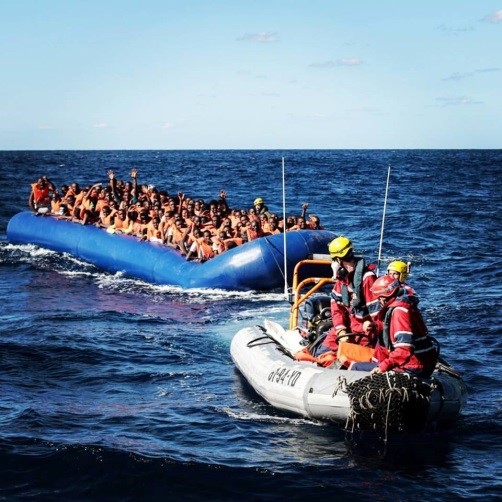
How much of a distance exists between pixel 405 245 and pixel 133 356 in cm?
1363

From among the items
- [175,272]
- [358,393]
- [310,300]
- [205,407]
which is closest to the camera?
[358,393]

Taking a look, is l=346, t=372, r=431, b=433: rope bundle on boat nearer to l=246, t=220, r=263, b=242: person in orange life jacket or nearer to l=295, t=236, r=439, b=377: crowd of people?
l=295, t=236, r=439, b=377: crowd of people

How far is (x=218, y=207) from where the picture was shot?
62.7 ft

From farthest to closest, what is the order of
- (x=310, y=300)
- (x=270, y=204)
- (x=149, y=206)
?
(x=270, y=204), (x=149, y=206), (x=310, y=300)

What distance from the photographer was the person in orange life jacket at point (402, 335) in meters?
8.34

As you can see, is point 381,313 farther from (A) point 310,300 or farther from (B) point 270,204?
(B) point 270,204

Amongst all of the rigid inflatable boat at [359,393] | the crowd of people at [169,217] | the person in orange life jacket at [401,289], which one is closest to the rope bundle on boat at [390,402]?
the rigid inflatable boat at [359,393]

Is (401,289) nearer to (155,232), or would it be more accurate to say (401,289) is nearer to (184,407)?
(184,407)

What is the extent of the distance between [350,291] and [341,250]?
0.48 m

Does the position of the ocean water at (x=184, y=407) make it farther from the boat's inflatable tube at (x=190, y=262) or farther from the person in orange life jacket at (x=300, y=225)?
the person in orange life jacket at (x=300, y=225)

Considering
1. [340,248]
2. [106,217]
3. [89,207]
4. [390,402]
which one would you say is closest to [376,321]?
[390,402]

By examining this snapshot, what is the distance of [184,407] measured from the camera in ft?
34.0

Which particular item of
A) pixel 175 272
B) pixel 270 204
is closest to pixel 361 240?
pixel 175 272

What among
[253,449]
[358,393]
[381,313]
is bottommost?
[253,449]
